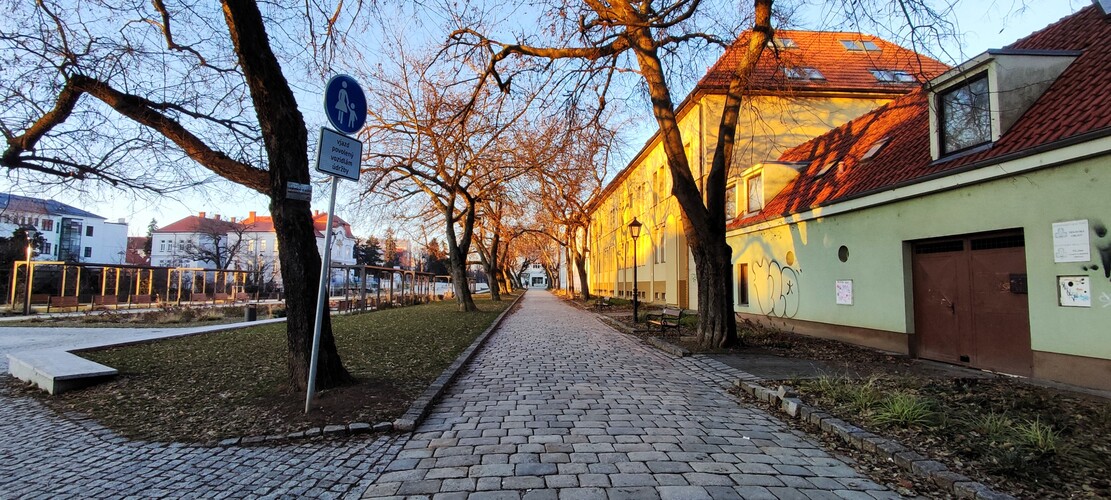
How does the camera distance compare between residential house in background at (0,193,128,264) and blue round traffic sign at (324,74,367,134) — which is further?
residential house in background at (0,193,128,264)

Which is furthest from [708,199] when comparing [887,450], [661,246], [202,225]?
[202,225]

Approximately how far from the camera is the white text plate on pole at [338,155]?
203 inches

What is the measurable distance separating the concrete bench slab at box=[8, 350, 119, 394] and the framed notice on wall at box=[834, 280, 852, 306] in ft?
43.2

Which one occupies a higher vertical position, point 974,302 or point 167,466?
point 974,302

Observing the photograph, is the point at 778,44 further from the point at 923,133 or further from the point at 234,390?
the point at 234,390

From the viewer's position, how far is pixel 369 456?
4.31 metres

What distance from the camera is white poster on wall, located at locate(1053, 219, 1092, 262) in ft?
21.9

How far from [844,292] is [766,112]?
1088 centimetres

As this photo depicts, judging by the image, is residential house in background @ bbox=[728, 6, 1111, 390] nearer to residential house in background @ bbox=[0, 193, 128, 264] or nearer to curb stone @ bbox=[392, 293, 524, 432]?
curb stone @ bbox=[392, 293, 524, 432]

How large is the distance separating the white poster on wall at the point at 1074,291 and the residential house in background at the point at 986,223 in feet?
0.04

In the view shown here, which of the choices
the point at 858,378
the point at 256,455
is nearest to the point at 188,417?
the point at 256,455

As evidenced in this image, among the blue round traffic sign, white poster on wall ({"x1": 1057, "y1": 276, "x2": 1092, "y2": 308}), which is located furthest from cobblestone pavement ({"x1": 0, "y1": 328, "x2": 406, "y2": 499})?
white poster on wall ({"x1": 1057, "y1": 276, "x2": 1092, "y2": 308})

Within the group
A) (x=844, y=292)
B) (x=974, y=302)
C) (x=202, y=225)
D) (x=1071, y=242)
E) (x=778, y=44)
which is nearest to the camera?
(x=1071, y=242)

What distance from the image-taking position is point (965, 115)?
29.1ft
